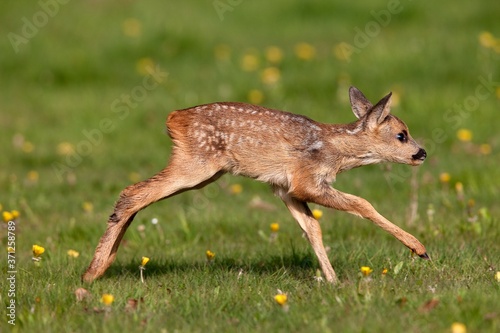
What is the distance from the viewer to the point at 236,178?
35.3ft

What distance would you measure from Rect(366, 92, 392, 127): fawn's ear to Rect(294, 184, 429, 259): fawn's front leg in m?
0.59

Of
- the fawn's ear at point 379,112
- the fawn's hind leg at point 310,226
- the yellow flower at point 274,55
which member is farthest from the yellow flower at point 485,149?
the fawn's hind leg at point 310,226

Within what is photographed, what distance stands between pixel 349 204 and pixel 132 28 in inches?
346

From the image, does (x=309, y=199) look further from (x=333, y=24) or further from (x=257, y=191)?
(x=333, y=24)

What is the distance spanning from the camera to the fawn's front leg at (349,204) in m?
6.25

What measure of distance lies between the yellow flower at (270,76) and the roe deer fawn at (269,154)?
5.72 meters

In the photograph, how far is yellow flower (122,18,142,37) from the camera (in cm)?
1438

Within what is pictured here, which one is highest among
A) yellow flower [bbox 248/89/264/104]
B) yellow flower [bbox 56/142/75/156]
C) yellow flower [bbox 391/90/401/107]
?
yellow flower [bbox 248/89/264/104]

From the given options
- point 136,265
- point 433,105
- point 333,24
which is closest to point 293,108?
point 433,105

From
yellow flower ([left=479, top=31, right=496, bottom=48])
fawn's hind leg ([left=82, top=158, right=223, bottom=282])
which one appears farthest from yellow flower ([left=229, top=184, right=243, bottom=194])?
yellow flower ([left=479, top=31, right=496, bottom=48])

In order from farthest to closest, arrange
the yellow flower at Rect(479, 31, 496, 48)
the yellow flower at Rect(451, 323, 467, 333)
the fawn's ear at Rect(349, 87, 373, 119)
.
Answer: the yellow flower at Rect(479, 31, 496, 48) → the fawn's ear at Rect(349, 87, 373, 119) → the yellow flower at Rect(451, 323, 467, 333)

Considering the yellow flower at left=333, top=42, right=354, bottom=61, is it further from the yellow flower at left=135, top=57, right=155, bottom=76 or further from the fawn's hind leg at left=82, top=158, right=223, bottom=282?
the fawn's hind leg at left=82, top=158, right=223, bottom=282

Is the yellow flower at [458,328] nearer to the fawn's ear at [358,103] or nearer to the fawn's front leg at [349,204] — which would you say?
the fawn's front leg at [349,204]

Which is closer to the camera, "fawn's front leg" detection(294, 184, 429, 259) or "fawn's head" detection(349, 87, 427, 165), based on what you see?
"fawn's front leg" detection(294, 184, 429, 259)
